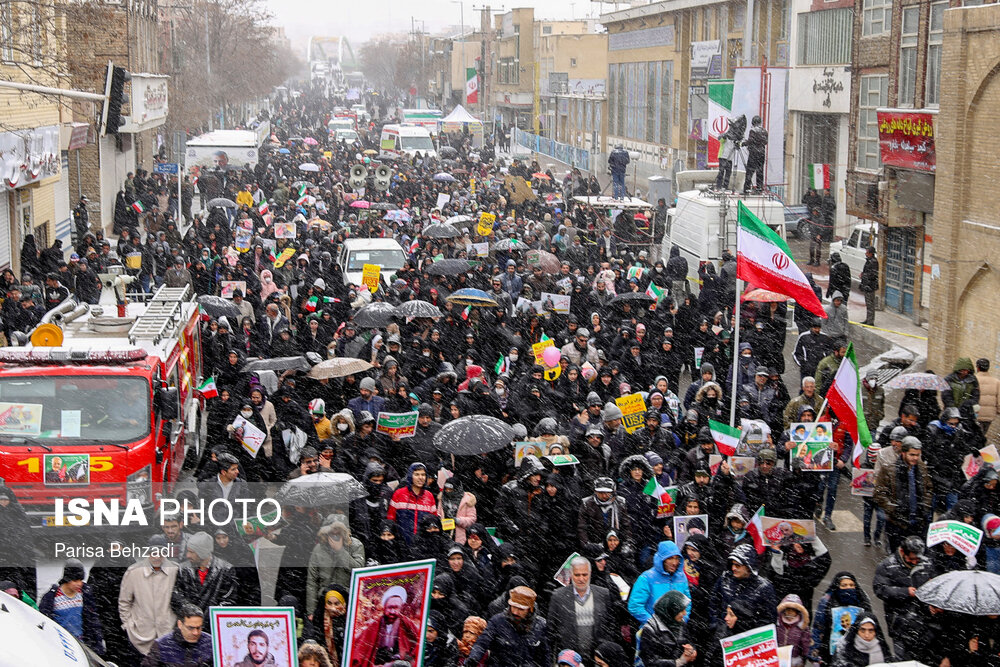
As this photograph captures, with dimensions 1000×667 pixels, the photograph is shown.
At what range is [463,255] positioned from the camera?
24.8 metres

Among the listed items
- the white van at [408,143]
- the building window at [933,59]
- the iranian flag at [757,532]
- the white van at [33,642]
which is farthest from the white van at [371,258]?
the white van at [408,143]

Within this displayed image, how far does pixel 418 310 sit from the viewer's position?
57.0 ft

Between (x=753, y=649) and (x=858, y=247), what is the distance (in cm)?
2381

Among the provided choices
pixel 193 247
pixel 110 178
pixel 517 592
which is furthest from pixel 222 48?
pixel 517 592

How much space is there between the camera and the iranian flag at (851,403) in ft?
40.4

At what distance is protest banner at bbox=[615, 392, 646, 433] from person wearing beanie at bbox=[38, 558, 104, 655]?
5940 millimetres

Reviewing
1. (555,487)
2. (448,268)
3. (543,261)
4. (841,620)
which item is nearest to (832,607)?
(841,620)

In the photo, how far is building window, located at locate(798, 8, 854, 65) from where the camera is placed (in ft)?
124

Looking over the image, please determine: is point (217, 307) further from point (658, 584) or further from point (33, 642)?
point (33, 642)

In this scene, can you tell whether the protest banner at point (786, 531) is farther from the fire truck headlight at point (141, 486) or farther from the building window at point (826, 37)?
the building window at point (826, 37)

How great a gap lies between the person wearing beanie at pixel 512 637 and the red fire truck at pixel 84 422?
435 centimetres

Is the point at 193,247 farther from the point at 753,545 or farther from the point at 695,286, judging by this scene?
the point at 753,545

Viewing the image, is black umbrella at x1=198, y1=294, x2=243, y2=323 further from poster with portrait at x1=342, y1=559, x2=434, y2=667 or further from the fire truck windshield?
poster with portrait at x1=342, y1=559, x2=434, y2=667

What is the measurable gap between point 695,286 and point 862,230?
22.4 feet
